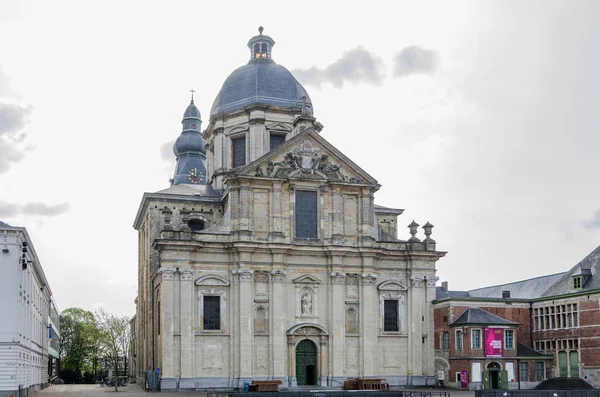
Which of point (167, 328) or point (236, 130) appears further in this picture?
point (236, 130)

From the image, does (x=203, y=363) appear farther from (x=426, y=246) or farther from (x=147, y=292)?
(x=426, y=246)

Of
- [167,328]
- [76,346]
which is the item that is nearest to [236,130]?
[167,328]

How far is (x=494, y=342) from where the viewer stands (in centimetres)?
5691

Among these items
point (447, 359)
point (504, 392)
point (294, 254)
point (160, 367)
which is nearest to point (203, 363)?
point (160, 367)

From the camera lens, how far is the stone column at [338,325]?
188ft

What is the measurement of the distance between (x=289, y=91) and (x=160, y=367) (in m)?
26.7

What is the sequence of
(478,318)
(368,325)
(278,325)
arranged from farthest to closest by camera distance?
(368,325)
(478,318)
(278,325)

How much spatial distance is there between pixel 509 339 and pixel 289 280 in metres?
16.5

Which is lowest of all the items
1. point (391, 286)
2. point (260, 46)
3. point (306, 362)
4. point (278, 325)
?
point (306, 362)

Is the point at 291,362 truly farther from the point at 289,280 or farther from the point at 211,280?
the point at 211,280

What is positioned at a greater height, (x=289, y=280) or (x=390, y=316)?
(x=289, y=280)

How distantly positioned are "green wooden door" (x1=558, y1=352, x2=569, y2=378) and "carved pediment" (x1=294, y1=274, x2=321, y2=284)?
18292 mm

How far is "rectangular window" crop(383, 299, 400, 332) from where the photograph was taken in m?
59.9

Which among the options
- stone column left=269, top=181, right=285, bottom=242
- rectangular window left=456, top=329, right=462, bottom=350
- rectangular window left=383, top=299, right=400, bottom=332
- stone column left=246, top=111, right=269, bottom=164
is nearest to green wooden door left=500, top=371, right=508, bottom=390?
rectangular window left=456, top=329, right=462, bottom=350
